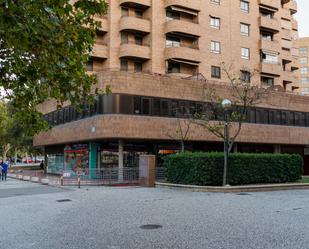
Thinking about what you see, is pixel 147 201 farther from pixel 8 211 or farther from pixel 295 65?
pixel 295 65

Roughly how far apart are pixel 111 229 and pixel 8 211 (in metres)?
5.75

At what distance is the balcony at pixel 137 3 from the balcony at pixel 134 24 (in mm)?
1477

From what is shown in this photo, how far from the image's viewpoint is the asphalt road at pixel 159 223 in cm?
810

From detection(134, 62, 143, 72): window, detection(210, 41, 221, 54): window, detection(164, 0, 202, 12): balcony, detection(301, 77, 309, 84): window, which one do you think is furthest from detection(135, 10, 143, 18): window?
detection(301, 77, 309, 84): window

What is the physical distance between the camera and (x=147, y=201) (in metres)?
15.5

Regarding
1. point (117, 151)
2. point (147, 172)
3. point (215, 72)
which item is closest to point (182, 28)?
point (215, 72)

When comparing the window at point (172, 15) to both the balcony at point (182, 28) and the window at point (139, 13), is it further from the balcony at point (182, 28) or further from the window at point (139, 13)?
the window at point (139, 13)

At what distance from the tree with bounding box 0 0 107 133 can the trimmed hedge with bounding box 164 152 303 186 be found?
12.3 meters

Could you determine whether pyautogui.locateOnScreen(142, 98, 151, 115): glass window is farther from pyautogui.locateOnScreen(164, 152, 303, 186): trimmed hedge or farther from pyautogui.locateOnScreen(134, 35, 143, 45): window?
pyautogui.locateOnScreen(134, 35, 143, 45): window

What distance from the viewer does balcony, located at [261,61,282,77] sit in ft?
145

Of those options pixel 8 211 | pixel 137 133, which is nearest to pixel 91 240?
pixel 8 211

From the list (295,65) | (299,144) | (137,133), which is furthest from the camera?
(295,65)

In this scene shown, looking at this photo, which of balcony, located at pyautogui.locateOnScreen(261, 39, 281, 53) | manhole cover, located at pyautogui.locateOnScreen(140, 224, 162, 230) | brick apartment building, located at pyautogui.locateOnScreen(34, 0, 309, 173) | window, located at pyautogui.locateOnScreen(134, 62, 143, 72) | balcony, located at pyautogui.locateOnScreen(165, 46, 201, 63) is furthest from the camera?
balcony, located at pyautogui.locateOnScreen(261, 39, 281, 53)

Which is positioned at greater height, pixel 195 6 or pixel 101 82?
pixel 195 6
